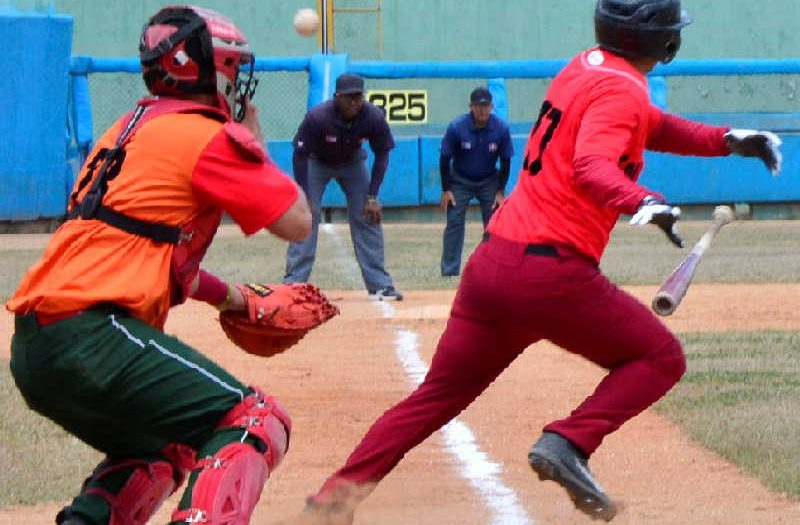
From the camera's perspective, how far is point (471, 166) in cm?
1605

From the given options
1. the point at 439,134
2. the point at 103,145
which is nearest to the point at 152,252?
the point at 103,145

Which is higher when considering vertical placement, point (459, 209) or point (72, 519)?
point (72, 519)

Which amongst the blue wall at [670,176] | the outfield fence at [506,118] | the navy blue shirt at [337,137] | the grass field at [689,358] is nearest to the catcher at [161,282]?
the grass field at [689,358]

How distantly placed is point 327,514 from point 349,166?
8.38 metres

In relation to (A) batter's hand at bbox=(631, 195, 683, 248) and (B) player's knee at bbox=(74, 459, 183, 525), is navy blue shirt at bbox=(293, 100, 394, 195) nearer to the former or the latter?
(A) batter's hand at bbox=(631, 195, 683, 248)

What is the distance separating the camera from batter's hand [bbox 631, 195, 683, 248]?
4.70 m

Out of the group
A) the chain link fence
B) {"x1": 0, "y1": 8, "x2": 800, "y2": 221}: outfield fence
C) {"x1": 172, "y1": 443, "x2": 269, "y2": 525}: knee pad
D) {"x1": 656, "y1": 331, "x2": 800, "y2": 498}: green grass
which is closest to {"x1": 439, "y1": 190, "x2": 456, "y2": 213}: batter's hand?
{"x1": 656, "y1": 331, "x2": 800, "y2": 498}: green grass

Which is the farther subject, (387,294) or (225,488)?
(387,294)

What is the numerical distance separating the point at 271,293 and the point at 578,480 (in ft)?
3.78

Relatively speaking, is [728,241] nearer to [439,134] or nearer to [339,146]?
[439,134]

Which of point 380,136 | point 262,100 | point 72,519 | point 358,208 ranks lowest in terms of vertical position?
point 262,100

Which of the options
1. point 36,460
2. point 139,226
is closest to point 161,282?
point 139,226

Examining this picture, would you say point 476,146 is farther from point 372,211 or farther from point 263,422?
point 263,422

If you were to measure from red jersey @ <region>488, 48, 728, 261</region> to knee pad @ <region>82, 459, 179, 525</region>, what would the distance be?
138cm
